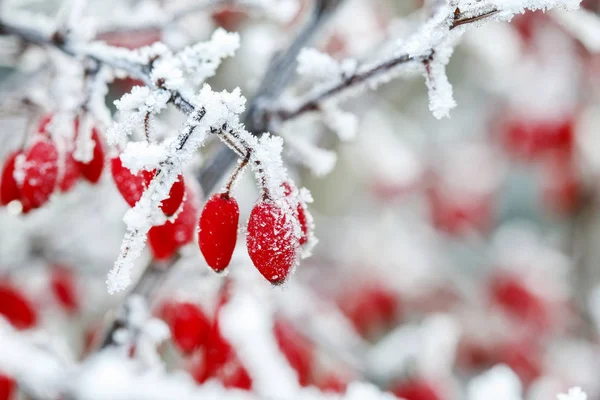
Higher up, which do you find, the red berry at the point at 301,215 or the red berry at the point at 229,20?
the red berry at the point at 229,20

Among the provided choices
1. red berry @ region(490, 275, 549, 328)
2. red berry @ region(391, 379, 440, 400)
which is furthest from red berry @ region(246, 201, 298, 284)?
red berry @ region(490, 275, 549, 328)

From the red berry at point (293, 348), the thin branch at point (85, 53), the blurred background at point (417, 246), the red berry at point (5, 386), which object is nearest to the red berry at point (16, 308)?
the blurred background at point (417, 246)

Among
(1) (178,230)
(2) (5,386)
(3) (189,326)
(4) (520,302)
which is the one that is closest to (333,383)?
(3) (189,326)

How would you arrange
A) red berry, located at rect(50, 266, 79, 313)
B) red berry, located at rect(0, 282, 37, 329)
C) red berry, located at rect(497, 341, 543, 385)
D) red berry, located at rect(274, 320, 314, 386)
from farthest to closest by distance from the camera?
1. red berry, located at rect(497, 341, 543, 385)
2. red berry, located at rect(50, 266, 79, 313)
3. red berry, located at rect(0, 282, 37, 329)
4. red berry, located at rect(274, 320, 314, 386)

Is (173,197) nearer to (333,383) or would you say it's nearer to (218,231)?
(218,231)

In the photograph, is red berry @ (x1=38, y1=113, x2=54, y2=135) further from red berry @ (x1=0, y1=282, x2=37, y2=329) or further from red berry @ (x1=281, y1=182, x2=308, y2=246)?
red berry @ (x1=0, y1=282, x2=37, y2=329)

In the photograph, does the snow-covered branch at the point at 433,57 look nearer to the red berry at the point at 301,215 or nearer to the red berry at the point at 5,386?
the red berry at the point at 301,215
